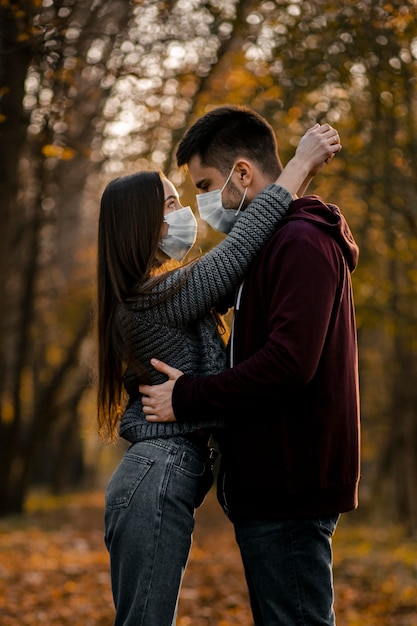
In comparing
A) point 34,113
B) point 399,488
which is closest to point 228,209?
point 34,113

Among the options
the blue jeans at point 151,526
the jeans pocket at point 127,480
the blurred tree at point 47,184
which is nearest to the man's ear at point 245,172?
the blue jeans at point 151,526

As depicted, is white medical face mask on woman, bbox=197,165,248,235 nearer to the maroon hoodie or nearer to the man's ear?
the man's ear

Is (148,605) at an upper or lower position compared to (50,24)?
lower

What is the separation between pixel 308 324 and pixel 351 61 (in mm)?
4415

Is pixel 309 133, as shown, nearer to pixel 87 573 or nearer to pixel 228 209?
pixel 228 209

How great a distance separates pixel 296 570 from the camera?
8.93 ft

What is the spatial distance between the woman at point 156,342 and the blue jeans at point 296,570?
323 mm

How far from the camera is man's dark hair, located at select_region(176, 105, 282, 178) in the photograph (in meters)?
3.15

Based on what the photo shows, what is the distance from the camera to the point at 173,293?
2.96 m

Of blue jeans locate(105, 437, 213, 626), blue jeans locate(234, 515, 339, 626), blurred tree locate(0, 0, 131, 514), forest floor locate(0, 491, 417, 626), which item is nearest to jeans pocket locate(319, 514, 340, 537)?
blue jeans locate(234, 515, 339, 626)

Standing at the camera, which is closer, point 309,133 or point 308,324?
point 308,324

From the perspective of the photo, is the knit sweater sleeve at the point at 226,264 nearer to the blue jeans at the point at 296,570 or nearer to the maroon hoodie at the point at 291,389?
the maroon hoodie at the point at 291,389

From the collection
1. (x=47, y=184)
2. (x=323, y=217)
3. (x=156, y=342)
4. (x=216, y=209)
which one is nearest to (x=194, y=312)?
(x=156, y=342)

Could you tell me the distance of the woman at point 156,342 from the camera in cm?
285
